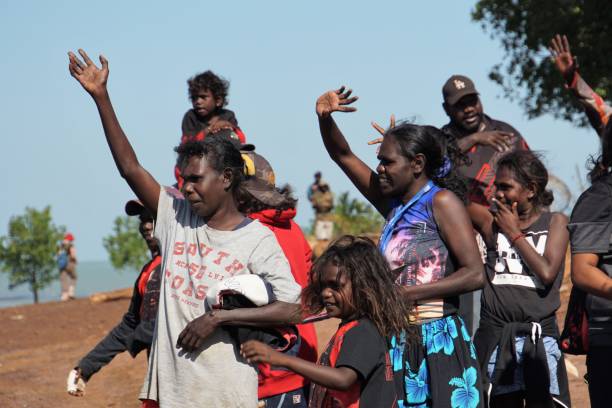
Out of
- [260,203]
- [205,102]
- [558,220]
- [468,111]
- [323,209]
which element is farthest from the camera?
[323,209]

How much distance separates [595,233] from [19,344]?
45.2 ft

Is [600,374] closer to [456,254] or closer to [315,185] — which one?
[456,254]

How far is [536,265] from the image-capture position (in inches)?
215

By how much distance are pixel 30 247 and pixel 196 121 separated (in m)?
26.3

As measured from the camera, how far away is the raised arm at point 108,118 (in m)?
4.38

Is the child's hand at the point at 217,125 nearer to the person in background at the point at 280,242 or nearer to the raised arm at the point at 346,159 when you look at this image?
the person in background at the point at 280,242

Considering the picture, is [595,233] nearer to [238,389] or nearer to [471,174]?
[238,389]

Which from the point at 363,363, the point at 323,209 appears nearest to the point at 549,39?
the point at 323,209

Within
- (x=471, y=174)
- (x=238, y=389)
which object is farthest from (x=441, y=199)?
(x=471, y=174)

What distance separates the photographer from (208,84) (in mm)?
8148

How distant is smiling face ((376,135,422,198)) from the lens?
15.5 feet

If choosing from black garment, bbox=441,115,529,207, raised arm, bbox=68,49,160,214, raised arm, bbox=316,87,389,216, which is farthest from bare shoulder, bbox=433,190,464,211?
black garment, bbox=441,115,529,207

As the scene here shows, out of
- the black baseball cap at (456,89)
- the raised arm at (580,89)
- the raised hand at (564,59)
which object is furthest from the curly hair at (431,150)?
the black baseball cap at (456,89)

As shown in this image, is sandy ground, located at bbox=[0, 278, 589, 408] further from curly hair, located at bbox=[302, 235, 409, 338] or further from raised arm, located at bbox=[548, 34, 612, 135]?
curly hair, located at bbox=[302, 235, 409, 338]
